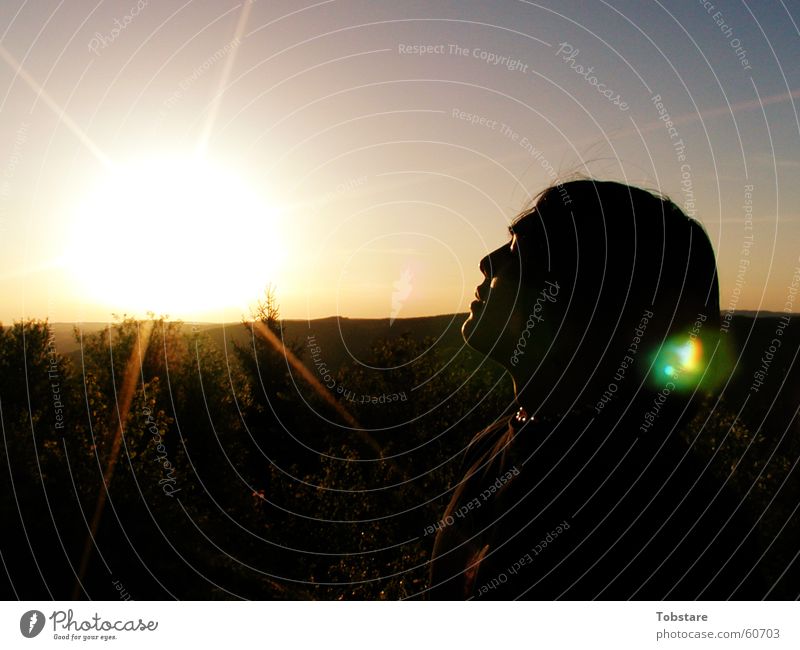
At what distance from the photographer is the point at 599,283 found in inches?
94.5

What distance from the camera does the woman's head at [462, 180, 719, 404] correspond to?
2354mm

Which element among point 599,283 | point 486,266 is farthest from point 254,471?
point 599,283

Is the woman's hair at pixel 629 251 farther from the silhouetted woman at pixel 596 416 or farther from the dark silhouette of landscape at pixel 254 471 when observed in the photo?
the dark silhouette of landscape at pixel 254 471

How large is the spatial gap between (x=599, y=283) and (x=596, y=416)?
1.56ft

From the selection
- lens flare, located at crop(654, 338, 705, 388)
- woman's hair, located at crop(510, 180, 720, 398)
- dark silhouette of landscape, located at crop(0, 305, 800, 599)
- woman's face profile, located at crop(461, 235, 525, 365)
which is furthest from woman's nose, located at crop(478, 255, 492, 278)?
dark silhouette of landscape, located at crop(0, 305, 800, 599)

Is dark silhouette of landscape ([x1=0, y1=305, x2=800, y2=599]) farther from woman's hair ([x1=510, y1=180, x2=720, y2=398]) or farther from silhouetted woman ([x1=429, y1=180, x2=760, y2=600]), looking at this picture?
woman's hair ([x1=510, y1=180, x2=720, y2=398])

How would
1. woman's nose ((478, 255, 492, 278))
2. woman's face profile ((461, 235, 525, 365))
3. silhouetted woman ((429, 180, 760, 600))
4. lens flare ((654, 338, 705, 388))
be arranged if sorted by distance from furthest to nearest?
woman's nose ((478, 255, 492, 278)), woman's face profile ((461, 235, 525, 365)), lens flare ((654, 338, 705, 388)), silhouetted woman ((429, 180, 760, 600))

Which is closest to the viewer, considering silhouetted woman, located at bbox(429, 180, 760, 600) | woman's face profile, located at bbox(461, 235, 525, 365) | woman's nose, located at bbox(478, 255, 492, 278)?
silhouetted woman, located at bbox(429, 180, 760, 600)

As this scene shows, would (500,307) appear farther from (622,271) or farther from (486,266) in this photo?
(622,271)

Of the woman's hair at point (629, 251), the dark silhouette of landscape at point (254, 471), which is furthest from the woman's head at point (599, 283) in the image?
the dark silhouette of landscape at point (254, 471)

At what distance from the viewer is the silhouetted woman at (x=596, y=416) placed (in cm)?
206
